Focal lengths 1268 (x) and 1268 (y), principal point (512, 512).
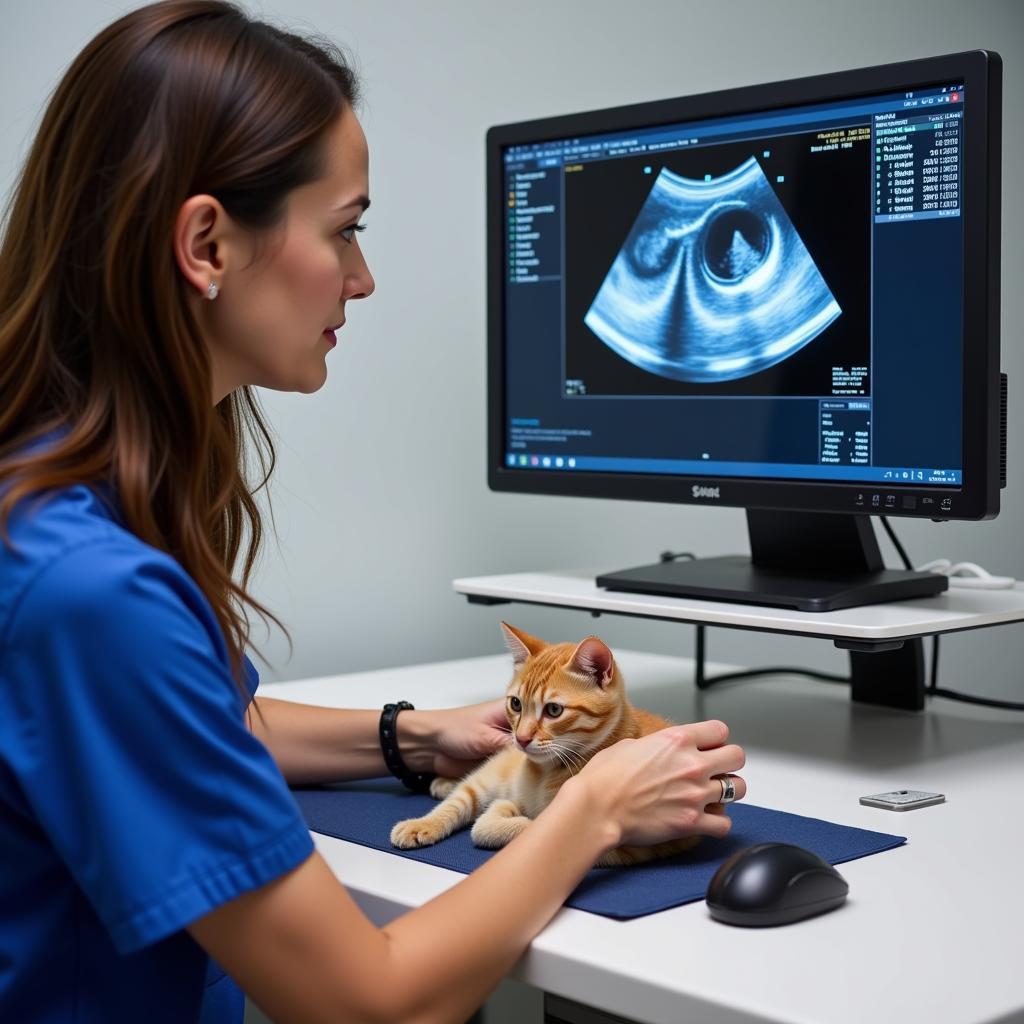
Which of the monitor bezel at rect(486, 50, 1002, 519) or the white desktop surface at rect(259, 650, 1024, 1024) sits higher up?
the monitor bezel at rect(486, 50, 1002, 519)

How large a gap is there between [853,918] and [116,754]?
0.44 metres

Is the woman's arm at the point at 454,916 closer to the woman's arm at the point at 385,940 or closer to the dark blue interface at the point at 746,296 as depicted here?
the woman's arm at the point at 385,940

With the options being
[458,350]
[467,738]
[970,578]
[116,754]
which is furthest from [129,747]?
[458,350]

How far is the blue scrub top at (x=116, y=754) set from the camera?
1.97 ft

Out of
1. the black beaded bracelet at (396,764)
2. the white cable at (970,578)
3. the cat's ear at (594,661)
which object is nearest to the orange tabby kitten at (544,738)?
the cat's ear at (594,661)

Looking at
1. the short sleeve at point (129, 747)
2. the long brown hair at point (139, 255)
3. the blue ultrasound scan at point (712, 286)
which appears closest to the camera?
the short sleeve at point (129, 747)

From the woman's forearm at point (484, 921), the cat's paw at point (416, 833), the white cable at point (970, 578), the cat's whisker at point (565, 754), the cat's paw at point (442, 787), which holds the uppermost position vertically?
the white cable at point (970, 578)

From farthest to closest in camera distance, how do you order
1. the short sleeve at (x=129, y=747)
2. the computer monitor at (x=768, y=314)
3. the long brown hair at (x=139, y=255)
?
the computer monitor at (x=768, y=314)
the long brown hair at (x=139, y=255)
the short sleeve at (x=129, y=747)

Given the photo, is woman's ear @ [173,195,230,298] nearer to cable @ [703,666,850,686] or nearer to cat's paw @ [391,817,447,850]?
cat's paw @ [391,817,447,850]

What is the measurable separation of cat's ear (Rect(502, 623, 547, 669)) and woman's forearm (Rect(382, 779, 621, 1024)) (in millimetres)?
214

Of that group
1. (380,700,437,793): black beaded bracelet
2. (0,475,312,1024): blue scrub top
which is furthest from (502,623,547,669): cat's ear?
(0,475,312,1024): blue scrub top

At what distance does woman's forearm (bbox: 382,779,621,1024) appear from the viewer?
680mm

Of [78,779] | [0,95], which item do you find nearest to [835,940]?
[78,779]

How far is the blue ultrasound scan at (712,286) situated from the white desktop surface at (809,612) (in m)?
0.25
